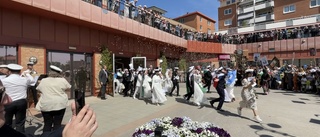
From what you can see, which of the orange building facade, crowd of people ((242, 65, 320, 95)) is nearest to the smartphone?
the orange building facade

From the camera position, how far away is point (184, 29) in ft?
75.4

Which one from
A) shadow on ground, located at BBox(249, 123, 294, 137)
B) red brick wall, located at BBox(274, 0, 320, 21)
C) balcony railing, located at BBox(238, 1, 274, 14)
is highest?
balcony railing, located at BBox(238, 1, 274, 14)

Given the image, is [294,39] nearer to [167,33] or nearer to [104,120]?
[167,33]

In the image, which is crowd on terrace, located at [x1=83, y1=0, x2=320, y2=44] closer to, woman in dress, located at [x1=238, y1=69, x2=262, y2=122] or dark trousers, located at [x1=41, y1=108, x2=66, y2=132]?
dark trousers, located at [x1=41, y1=108, x2=66, y2=132]

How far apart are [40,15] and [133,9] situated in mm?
6349

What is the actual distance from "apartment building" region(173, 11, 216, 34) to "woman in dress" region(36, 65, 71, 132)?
46209mm

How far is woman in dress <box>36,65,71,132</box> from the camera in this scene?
3.87 m

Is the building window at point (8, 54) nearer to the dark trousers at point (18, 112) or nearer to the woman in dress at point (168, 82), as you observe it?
the dark trousers at point (18, 112)

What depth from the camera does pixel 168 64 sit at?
20.4 meters

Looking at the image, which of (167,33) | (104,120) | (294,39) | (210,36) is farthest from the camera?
(210,36)

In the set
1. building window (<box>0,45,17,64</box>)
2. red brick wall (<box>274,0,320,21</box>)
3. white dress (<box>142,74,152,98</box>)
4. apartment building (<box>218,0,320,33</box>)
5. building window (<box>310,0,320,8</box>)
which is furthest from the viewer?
red brick wall (<box>274,0,320,21</box>)

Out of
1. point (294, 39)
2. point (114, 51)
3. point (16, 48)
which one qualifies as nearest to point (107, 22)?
point (114, 51)

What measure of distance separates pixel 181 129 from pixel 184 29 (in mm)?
20570

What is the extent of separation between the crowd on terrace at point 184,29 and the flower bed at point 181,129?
8722 mm
